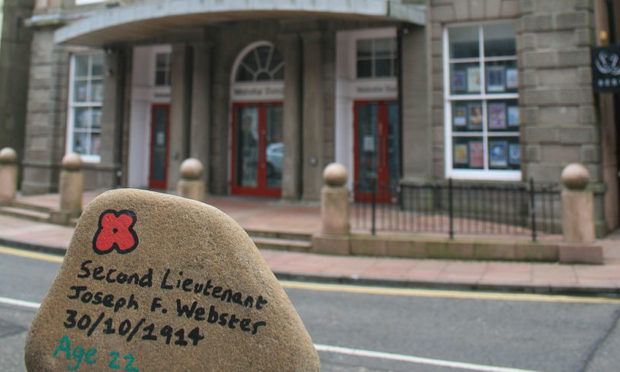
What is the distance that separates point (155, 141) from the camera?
16797 millimetres

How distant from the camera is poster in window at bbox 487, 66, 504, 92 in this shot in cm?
1154

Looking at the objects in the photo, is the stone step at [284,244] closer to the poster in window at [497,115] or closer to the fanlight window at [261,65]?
the poster in window at [497,115]

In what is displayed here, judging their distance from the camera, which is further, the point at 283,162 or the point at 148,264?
the point at 283,162

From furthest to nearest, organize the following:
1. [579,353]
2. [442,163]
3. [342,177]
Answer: [442,163]
[342,177]
[579,353]

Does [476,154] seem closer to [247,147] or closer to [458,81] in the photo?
[458,81]

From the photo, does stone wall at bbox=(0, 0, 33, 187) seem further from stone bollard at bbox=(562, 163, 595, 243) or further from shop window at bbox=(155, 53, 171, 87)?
stone bollard at bbox=(562, 163, 595, 243)

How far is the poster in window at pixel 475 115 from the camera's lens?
1170 cm

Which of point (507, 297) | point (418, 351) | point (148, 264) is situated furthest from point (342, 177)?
point (148, 264)

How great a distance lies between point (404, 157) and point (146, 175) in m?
9.00

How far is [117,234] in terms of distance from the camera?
2.72m

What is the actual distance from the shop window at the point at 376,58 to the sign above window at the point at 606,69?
4.94m

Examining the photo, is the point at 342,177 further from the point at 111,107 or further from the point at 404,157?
the point at 111,107

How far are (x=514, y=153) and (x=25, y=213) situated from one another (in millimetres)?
12455

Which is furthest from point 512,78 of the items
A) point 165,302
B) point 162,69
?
point 162,69
